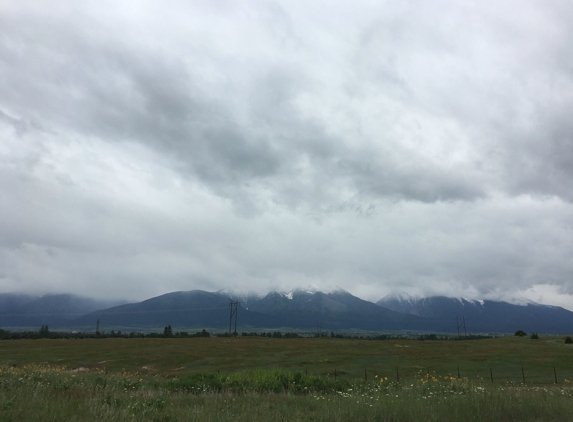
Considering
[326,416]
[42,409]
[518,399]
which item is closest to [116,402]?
[42,409]

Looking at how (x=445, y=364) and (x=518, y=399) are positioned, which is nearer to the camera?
(x=518, y=399)

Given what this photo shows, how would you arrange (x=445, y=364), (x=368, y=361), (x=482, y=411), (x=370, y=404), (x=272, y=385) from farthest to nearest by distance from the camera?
(x=368, y=361) < (x=445, y=364) < (x=272, y=385) < (x=370, y=404) < (x=482, y=411)

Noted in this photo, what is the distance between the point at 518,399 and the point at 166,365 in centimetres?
5304

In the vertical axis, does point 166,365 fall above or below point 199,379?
below

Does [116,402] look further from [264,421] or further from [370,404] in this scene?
[370,404]

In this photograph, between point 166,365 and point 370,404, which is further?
point 166,365

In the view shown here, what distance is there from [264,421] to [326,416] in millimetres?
1809

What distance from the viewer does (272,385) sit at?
21.9 metres

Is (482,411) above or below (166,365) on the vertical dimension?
above

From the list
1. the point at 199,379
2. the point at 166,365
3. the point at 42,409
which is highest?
the point at 42,409

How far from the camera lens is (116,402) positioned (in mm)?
13500

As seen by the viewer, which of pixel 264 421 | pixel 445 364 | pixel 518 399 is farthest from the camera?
pixel 445 364

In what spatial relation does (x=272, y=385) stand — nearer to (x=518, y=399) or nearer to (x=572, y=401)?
(x=518, y=399)

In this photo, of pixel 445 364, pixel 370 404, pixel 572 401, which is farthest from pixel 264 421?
pixel 445 364
